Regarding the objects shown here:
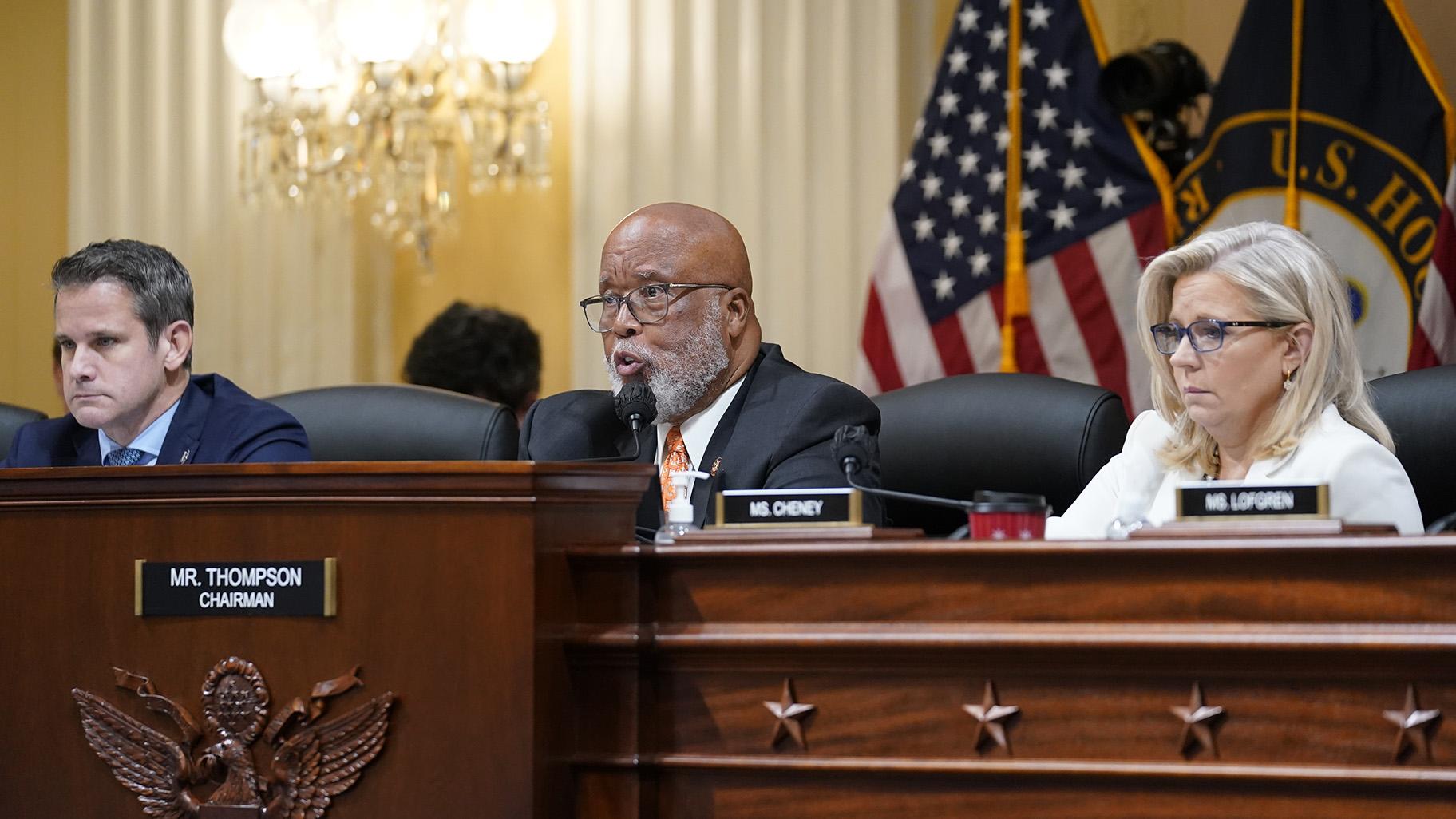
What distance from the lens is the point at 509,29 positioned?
475 centimetres

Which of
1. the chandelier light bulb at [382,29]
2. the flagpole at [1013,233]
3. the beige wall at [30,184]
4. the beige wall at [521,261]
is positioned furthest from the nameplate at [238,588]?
the beige wall at [30,184]

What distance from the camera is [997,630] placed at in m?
1.64

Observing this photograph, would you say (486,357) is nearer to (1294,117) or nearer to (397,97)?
(397,97)

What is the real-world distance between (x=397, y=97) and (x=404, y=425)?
201cm

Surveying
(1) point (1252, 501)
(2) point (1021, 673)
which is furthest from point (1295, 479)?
(2) point (1021, 673)

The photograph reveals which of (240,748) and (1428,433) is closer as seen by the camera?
(240,748)

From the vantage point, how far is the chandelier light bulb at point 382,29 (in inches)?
186

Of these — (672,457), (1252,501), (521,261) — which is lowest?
(1252,501)

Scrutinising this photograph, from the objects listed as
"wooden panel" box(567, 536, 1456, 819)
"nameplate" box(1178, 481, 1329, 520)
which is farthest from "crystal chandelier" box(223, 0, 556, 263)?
"nameplate" box(1178, 481, 1329, 520)

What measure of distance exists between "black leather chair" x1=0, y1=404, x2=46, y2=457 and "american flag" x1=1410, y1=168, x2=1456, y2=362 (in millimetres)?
3072

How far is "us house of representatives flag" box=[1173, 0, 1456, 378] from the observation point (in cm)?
384

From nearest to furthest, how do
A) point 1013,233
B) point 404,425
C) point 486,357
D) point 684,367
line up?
point 684,367
point 404,425
point 1013,233
point 486,357

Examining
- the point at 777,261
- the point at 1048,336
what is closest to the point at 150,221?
the point at 777,261

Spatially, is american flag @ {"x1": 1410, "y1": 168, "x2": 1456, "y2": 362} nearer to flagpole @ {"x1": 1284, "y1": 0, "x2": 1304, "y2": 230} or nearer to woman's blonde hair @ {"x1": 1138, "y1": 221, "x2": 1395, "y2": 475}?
flagpole @ {"x1": 1284, "y1": 0, "x2": 1304, "y2": 230}
